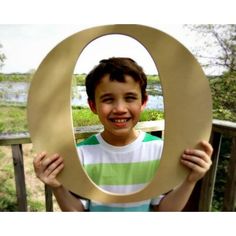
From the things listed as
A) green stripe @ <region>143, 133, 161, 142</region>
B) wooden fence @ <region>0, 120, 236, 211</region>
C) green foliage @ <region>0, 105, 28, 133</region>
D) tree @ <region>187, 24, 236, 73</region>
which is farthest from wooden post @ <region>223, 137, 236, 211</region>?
green foliage @ <region>0, 105, 28, 133</region>

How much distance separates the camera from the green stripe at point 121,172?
2.16 feet

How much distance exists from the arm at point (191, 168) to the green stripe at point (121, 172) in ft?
0.22

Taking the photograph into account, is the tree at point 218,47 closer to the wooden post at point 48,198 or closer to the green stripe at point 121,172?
the green stripe at point 121,172

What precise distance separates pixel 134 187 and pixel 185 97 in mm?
211

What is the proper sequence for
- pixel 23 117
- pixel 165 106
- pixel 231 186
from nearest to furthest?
pixel 165 106
pixel 23 117
pixel 231 186

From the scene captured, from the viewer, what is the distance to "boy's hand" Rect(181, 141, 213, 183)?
61 centimetres

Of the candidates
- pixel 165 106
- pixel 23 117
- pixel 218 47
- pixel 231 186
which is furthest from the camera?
pixel 218 47

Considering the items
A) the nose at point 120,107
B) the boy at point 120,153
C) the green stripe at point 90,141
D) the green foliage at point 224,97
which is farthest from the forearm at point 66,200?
the green foliage at point 224,97

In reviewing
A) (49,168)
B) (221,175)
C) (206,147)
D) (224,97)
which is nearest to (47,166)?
(49,168)

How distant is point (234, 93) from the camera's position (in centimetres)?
84

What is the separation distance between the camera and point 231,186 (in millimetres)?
919

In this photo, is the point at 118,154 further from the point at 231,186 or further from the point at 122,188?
the point at 231,186

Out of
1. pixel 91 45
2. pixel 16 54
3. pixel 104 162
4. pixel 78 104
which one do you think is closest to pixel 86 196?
pixel 104 162

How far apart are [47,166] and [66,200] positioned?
0.32ft
